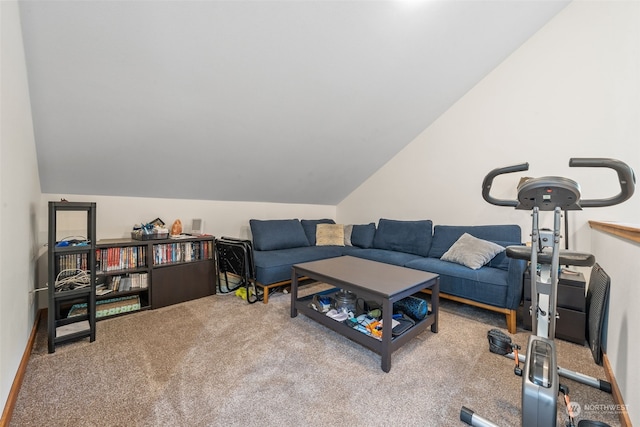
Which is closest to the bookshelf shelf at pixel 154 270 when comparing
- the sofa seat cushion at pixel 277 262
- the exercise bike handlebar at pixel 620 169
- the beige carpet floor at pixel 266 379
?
the beige carpet floor at pixel 266 379

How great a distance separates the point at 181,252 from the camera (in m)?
2.77

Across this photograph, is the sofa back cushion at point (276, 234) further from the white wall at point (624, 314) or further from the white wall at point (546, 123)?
the white wall at point (624, 314)

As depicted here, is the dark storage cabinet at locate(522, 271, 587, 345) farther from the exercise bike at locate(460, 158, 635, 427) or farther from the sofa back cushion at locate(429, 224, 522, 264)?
the exercise bike at locate(460, 158, 635, 427)

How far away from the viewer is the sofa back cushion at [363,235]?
386 cm

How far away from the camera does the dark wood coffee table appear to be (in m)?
1.68

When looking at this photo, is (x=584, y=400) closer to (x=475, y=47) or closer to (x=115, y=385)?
(x=115, y=385)

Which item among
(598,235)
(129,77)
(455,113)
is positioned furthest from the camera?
(455,113)

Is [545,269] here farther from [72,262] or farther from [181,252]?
[72,262]

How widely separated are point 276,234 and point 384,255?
141cm

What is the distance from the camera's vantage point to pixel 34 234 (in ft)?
6.46

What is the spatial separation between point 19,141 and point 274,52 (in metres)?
1.62

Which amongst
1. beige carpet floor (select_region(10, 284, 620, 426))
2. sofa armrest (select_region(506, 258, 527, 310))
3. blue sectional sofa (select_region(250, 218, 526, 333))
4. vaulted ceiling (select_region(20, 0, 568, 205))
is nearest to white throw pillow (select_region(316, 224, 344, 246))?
blue sectional sofa (select_region(250, 218, 526, 333))

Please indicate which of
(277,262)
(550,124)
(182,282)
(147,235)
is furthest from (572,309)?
(147,235)

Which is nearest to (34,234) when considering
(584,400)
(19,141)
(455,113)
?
(19,141)
